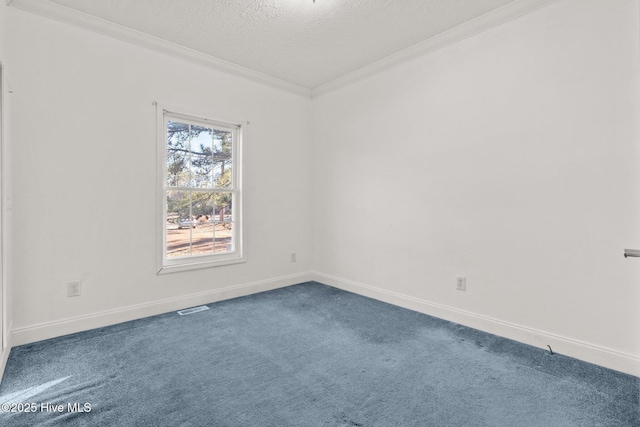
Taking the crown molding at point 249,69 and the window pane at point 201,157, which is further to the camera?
the window pane at point 201,157

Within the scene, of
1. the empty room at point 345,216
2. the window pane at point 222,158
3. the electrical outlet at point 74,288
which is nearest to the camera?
the empty room at point 345,216

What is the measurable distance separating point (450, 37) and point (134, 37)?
2939 millimetres

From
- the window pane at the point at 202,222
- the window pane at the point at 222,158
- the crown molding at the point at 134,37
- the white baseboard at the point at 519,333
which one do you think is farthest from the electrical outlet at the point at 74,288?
the white baseboard at the point at 519,333

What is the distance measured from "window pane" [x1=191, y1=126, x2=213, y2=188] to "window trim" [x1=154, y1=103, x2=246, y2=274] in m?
0.11

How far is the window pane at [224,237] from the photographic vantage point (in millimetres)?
3801

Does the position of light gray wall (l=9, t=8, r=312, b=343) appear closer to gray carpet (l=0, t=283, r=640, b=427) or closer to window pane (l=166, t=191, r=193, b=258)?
window pane (l=166, t=191, r=193, b=258)

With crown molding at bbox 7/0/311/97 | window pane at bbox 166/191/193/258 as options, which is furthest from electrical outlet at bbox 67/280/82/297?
crown molding at bbox 7/0/311/97

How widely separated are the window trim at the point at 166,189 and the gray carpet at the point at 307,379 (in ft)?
2.21

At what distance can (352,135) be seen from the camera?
403cm

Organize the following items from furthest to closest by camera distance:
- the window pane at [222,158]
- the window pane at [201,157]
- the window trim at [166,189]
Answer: the window pane at [222,158] → the window pane at [201,157] → the window trim at [166,189]

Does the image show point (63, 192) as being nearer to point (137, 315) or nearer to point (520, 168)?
point (137, 315)

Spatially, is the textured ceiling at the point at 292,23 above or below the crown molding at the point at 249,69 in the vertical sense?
above

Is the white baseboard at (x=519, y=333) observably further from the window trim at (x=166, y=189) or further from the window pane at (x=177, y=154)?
the window pane at (x=177, y=154)

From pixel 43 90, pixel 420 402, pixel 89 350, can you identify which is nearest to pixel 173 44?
pixel 43 90
